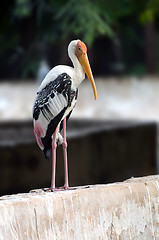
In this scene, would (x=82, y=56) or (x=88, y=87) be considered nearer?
(x=82, y=56)

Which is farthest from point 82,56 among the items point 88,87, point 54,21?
point 88,87

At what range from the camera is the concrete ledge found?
3998 mm

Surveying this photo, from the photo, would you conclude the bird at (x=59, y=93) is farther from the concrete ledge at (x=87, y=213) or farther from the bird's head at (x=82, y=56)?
the concrete ledge at (x=87, y=213)

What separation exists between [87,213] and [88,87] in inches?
632

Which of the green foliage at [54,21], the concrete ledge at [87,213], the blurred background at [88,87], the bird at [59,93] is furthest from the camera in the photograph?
the green foliage at [54,21]

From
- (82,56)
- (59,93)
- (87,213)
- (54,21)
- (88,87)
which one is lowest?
(87,213)

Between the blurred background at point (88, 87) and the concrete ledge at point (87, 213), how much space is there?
4448 mm

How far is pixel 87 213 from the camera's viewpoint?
431cm

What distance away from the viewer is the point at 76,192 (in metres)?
4.30

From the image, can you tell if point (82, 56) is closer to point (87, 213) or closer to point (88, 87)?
point (87, 213)

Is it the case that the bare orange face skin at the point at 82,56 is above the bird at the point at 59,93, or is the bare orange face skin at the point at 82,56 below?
above

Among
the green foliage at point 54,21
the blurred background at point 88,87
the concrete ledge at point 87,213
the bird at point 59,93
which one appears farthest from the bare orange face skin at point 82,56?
the green foliage at point 54,21

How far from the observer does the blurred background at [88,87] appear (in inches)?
375

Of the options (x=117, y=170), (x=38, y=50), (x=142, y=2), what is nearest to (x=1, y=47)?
(x=38, y=50)
